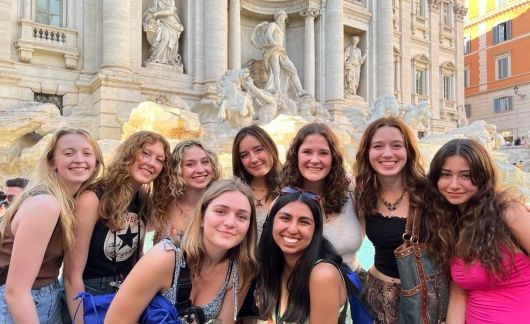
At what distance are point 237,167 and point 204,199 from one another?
0.99 meters

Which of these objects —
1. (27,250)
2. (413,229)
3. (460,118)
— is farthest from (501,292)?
(460,118)

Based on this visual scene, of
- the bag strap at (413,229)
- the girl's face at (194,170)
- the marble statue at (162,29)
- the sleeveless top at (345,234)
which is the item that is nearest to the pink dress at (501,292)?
the bag strap at (413,229)

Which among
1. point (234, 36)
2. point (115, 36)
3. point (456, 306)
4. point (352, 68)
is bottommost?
point (456, 306)

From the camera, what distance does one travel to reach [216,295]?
222 centimetres

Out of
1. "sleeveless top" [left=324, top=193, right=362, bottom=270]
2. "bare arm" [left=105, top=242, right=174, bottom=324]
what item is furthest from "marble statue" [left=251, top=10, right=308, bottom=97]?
"bare arm" [left=105, top=242, right=174, bottom=324]

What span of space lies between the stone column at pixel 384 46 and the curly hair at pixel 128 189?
19.8 meters

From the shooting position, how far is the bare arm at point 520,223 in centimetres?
221

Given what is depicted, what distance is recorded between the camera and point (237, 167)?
3.25m

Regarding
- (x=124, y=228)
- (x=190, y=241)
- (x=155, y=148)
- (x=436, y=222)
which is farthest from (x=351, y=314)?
(x=155, y=148)

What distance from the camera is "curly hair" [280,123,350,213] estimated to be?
2.83 m

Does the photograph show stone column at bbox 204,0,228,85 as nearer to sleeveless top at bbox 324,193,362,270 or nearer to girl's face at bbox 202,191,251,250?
sleeveless top at bbox 324,193,362,270

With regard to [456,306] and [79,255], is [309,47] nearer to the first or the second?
[456,306]

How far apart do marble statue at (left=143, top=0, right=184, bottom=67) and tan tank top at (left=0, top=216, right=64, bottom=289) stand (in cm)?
1374

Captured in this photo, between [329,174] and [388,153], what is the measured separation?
385 millimetres
